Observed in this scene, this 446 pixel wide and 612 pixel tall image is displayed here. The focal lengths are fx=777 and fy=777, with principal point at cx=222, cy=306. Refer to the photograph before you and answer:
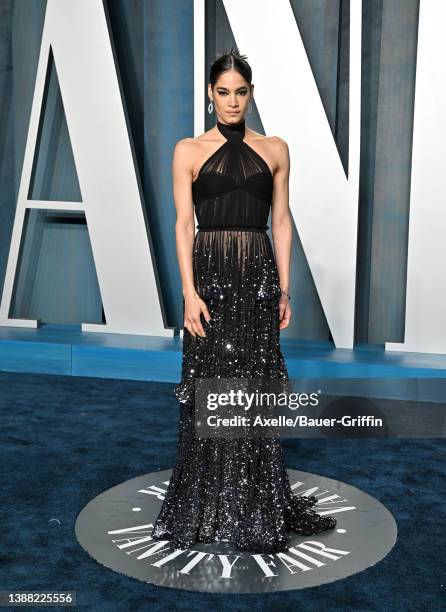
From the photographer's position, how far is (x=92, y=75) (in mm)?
5145

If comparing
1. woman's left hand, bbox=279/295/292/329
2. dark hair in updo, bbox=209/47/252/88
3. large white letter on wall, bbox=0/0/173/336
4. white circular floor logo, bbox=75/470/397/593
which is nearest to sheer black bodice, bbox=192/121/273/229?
dark hair in updo, bbox=209/47/252/88

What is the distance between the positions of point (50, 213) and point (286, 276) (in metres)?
3.30

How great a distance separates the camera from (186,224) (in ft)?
8.56

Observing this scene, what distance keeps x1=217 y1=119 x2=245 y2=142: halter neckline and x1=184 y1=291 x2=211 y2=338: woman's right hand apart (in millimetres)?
535

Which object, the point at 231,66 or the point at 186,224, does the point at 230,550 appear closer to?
the point at 186,224

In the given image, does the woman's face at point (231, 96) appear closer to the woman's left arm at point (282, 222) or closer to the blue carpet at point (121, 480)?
the woman's left arm at point (282, 222)

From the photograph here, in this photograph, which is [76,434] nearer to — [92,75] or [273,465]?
[273,465]

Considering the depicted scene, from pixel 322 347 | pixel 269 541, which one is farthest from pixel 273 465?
pixel 322 347

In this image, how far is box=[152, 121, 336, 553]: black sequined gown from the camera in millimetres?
2617

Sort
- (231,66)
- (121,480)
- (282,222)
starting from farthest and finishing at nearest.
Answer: (121,480) < (282,222) < (231,66)

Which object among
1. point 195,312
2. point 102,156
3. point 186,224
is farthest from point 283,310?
point 102,156

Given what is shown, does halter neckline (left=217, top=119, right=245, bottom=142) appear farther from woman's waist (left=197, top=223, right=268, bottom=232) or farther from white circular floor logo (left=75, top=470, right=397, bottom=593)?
white circular floor logo (left=75, top=470, right=397, bottom=593)

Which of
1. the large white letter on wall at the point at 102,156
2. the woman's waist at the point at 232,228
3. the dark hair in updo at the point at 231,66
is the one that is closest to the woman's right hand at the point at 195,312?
the woman's waist at the point at 232,228

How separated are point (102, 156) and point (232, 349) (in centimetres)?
288
